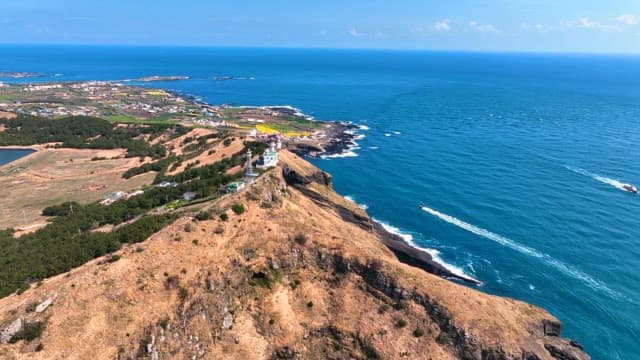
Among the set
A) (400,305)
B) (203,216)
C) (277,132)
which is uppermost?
(203,216)

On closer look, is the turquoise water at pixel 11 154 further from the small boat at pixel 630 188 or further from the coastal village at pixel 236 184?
the small boat at pixel 630 188

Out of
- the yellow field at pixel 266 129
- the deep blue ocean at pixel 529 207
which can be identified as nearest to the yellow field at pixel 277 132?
the yellow field at pixel 266 129

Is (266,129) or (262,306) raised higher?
(262,306)

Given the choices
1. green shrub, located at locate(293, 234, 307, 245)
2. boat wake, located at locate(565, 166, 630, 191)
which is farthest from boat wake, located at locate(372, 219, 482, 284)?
boat wake, located at locate(565, 166, 630, 191)

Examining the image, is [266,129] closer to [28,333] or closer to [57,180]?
[57,180]

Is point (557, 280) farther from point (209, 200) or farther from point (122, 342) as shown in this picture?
point (122, 342)

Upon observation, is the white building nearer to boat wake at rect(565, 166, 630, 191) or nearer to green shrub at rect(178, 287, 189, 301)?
green shrub at rect(178, 287, 189, 301)

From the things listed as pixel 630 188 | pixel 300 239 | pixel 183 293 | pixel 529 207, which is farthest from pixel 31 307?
pixel 630 188
